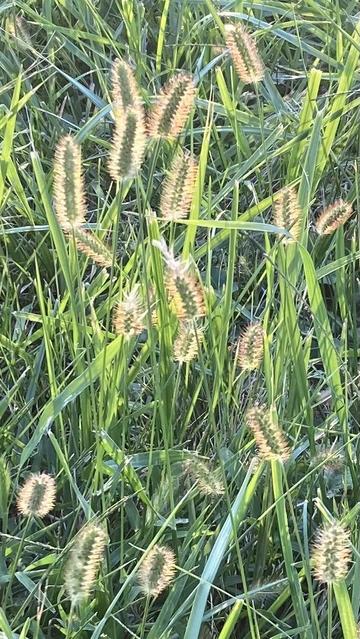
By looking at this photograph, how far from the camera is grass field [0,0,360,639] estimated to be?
2.92 feet

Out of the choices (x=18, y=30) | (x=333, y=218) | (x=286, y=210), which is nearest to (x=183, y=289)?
(x=286, y=210)

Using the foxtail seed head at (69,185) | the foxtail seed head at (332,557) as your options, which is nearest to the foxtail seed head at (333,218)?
the foxtail seed head at (69,185)

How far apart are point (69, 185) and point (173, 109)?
0.15 m

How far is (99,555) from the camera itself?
2.57 ft

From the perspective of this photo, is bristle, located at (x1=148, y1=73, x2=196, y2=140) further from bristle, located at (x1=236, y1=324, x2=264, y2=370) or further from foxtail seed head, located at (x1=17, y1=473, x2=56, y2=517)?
foxtail seed head, located at (x1=17, y1=473, x2=56, y2=517)

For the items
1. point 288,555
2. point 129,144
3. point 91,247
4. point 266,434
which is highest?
point 129,144

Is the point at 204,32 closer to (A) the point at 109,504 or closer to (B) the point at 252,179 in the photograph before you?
(B) the point at 252,179

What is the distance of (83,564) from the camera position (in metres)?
0.77

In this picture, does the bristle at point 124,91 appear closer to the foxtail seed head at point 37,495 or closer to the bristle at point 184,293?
the bristle at point 184,293

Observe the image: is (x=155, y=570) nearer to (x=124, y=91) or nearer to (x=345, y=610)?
(x=345, y=610)

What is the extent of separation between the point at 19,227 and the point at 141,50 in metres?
0.52

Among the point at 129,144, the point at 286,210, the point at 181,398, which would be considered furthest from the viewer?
the point at 181,398

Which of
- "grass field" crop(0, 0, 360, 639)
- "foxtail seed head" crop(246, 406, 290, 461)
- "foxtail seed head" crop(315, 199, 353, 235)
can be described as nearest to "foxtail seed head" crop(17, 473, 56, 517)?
"grass field" crop(0, 0, 360, 639)

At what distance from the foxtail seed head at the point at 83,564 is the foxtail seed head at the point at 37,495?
4.3 inches
